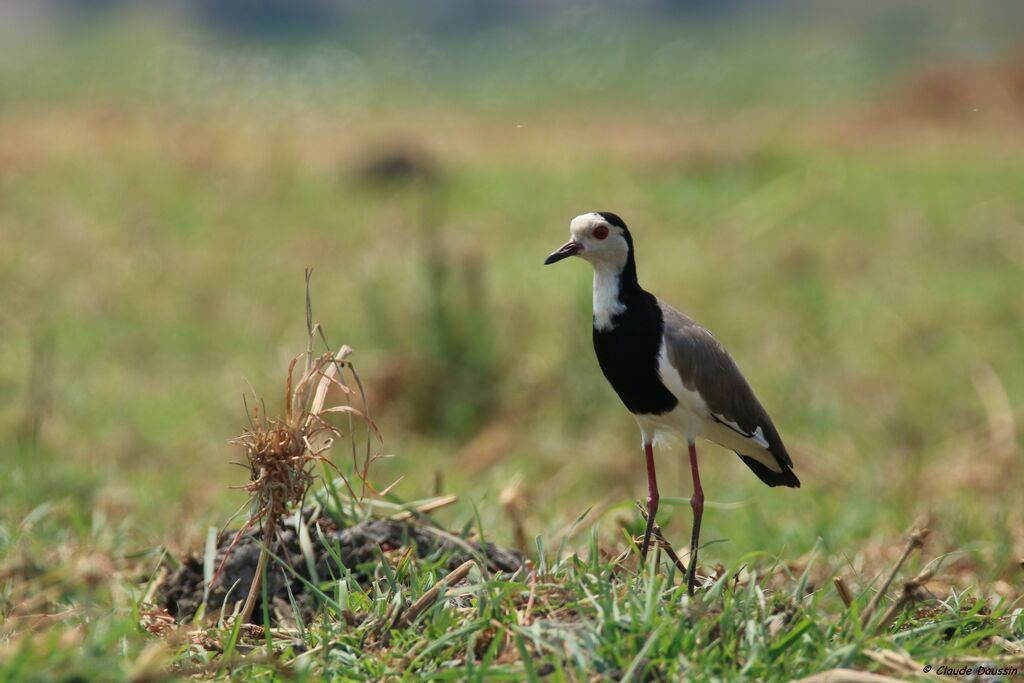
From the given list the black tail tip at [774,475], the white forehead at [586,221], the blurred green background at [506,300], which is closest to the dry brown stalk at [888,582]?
the black tail tip at [774,475]

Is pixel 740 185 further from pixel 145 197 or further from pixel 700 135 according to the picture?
pixel 145 197

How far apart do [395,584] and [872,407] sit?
4532 millimetres

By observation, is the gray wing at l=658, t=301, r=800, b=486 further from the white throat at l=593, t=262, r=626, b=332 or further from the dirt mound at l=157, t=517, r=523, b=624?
the dirt mound at l=157, t=517, r=523, b=624

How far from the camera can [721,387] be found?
3.28 meters

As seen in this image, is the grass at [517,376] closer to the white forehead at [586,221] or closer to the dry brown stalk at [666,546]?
the dry brown stalk at [666,546]

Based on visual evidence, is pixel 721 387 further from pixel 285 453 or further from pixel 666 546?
pixel 285 453

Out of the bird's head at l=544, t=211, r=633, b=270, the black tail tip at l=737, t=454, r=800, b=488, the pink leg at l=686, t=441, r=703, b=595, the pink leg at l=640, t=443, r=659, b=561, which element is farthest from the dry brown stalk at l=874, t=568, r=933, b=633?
the bird's head at l=544, t=211, r=633, b=270

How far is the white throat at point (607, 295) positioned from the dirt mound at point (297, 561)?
643 millimetres

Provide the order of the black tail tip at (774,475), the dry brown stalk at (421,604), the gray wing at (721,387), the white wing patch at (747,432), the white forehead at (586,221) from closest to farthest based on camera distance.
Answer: the dry brown stalk at (421,604)
the white forehead at (586,221)
the gray wing at (721,387)
the white wing patch at (747,432)
the black tail tip at (774,475)

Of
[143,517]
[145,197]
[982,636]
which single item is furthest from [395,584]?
[145,197]

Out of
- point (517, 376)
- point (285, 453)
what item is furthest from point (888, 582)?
point (517, 376)

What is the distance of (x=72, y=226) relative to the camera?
8.80 meters

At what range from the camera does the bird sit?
3.12 metres

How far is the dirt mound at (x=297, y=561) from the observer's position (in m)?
3.26
